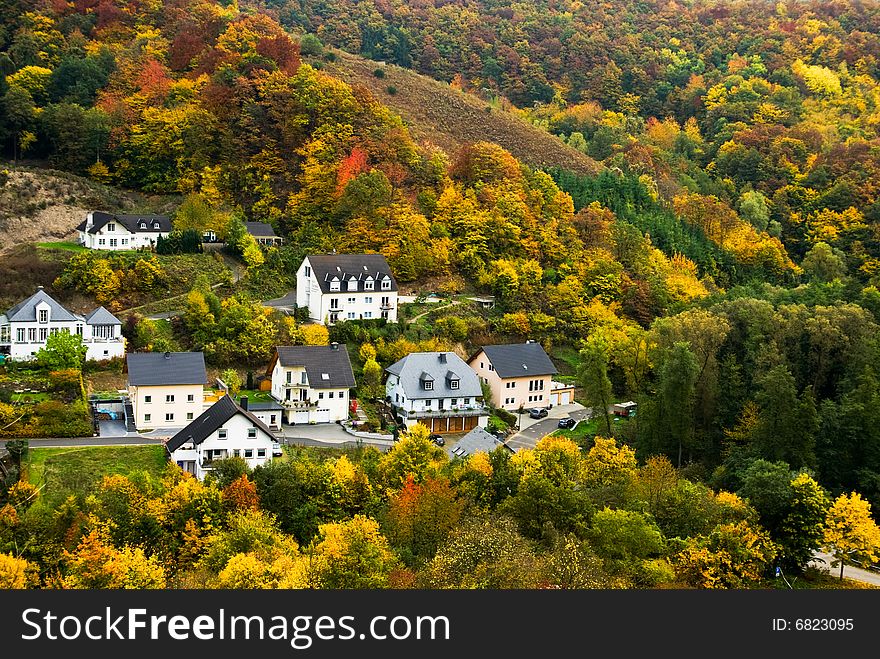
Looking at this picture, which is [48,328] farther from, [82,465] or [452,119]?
[452,119]

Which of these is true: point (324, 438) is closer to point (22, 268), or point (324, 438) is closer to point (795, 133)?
point (22, 268)

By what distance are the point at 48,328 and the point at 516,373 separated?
23237 millimetres

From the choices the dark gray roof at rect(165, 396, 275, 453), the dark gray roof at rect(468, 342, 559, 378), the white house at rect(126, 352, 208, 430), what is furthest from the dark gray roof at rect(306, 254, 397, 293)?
the dark gray roof at rect(165, 396, 275, 453)

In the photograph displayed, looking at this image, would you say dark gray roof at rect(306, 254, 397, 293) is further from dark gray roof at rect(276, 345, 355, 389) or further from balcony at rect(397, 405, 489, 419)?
balcony at rect(397, 405, 489, 419)

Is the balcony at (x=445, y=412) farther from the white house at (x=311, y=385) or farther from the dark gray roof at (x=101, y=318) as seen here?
the dark gray roof at (x=101, y=318)

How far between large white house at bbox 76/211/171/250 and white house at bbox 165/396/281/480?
2109 centimetres

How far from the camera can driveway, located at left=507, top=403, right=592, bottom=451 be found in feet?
154

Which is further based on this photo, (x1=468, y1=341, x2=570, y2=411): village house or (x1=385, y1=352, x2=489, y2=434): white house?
(x1=468, y1=341, x2=570, y2=411): village house

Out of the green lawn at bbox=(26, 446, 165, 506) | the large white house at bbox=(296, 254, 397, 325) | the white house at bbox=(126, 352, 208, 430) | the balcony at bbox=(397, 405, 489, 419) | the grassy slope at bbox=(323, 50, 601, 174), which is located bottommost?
the green lawn at bbox=(26, 446, 165, 506)

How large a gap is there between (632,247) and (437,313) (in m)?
18.6

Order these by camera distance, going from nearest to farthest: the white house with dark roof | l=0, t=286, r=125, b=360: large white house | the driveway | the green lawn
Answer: the green lawn
l=0, t=286, r=125, b=360: large white house
the driveway
the white house with dark roof

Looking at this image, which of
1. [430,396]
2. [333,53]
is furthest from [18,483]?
[333,53]

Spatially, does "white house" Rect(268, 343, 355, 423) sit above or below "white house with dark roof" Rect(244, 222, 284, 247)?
below

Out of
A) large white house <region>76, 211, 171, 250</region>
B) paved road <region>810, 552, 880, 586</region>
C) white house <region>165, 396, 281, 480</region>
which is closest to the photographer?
paved road <region>810, 552, 880, 586</region>
